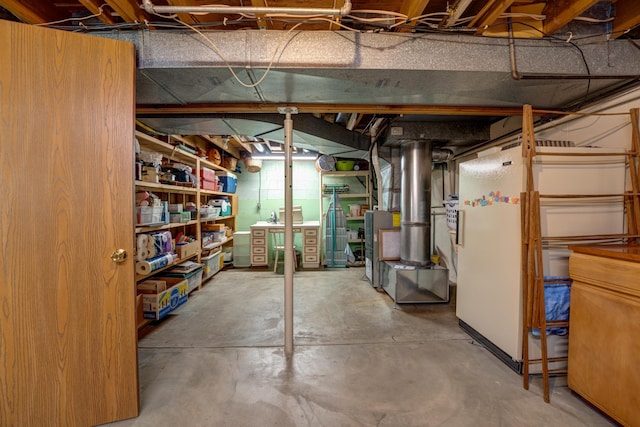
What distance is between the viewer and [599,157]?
174cm

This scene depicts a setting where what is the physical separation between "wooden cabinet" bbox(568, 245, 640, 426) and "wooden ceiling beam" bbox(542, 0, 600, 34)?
133cm

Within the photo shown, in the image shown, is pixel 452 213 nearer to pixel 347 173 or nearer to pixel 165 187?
pixel 347 173

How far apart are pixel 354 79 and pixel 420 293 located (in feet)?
8.52

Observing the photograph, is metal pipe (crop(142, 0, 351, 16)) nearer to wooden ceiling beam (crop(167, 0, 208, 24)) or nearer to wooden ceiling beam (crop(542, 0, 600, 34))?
wooden ceiling beam (crop(167, 0, 208, 24))

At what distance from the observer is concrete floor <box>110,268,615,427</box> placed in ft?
4.82

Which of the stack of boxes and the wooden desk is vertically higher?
the stack of boxes

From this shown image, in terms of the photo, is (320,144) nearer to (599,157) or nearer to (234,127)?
(234,127)

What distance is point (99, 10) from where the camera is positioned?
1.42 meters

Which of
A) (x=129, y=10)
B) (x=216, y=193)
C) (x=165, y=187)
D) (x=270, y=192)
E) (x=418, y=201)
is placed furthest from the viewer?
Answer: (x=270, y=192)

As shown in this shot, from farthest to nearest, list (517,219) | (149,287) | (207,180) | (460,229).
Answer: (207,180) → (149,287) → (460,229) → (517,219)

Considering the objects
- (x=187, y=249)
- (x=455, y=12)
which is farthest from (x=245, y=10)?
(x=187, y=249)

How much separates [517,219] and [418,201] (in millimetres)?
1478

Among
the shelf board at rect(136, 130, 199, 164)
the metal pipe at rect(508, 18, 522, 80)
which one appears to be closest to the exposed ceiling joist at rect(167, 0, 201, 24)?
the shelf board at rect(136, 130, 199, 164)

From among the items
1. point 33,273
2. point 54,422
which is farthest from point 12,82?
point 54,422
